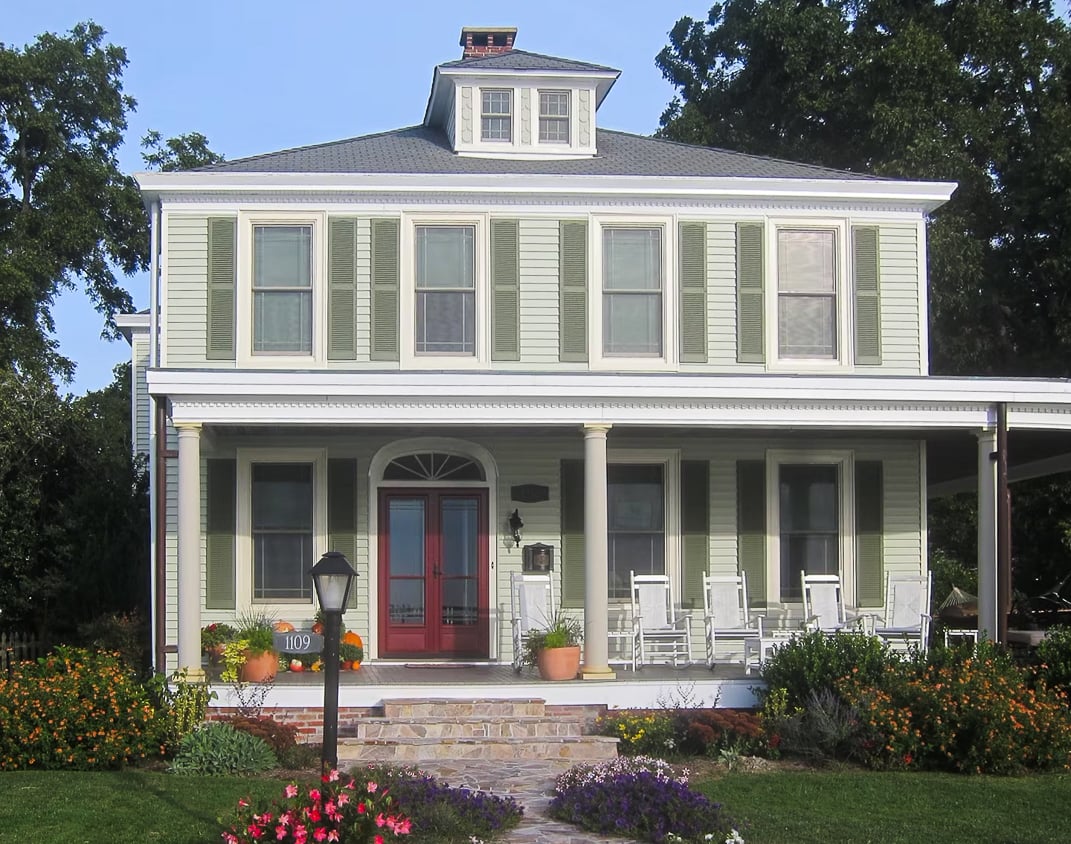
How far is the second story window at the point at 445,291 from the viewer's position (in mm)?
16266

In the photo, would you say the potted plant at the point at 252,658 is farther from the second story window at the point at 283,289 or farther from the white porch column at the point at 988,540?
the white porch column at the point at 988,540

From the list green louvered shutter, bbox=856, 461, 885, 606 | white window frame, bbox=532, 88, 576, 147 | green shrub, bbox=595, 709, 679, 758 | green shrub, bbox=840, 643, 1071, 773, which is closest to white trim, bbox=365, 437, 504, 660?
green shrub, bbox=595, 709, 679, 758

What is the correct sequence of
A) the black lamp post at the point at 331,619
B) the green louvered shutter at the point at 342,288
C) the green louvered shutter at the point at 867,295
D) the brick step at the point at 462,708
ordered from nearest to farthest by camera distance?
the black lamp post at the point at 331,619
the brick step at the point at 462,708
the green louvered shutter at the point at 342,288
the green louvered shutter at the point at 867,295

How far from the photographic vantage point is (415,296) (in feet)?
53.4

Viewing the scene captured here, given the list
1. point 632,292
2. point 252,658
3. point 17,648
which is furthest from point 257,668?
point 632,292

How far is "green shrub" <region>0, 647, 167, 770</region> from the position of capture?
1220 centimetres

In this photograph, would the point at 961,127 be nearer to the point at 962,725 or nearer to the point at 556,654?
the point at 556,654

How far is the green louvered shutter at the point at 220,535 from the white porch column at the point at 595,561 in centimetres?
432

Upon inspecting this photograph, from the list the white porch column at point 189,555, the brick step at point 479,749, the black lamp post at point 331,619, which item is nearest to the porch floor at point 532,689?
the white porch column at point 189,555

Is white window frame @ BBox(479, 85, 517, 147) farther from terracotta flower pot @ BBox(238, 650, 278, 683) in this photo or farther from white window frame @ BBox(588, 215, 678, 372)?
terracotta flower pot @ BBox(238, 650, 278, 683)

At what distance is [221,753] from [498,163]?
8.24 metres

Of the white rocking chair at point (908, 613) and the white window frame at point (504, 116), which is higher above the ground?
the white window frame at point (504, 116)

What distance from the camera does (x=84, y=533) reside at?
18.8m

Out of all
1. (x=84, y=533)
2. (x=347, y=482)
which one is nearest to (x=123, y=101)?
(x=84, y=533)
